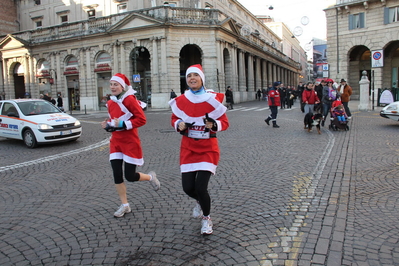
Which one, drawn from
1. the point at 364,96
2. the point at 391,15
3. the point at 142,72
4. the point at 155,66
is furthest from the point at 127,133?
the point at 391,15

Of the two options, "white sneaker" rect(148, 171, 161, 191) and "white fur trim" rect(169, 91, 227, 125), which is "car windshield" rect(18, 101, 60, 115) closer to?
"white sneaker" rect(148, 171, 161, 191)

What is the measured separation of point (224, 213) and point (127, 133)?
163 centimetres

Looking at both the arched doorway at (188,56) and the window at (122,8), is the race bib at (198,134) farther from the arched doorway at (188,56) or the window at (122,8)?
the window at (122,8)

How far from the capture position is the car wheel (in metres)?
11.2

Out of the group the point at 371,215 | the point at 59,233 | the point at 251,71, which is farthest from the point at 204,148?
the point at 251,71

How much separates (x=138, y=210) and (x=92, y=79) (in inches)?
1303

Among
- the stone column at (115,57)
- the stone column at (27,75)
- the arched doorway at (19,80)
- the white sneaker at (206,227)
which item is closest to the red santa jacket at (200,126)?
the white sneaker at (206,227)

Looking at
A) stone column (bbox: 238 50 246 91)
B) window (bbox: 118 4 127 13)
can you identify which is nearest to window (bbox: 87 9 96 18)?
window (bbox: 118 4 127 13)

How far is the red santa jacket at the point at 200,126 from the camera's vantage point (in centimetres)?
387

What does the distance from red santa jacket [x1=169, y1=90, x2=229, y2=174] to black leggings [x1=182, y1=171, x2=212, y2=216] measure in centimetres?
7

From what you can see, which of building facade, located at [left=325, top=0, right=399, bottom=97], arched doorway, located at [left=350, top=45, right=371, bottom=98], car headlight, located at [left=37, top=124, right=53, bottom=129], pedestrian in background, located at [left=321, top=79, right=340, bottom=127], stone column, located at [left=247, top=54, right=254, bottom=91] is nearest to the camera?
car headlight, located at [left=37, top=124, right=53, bottom=129]

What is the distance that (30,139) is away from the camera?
11359mm

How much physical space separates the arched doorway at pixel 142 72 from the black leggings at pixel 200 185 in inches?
1180

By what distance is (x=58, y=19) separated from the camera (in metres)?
42.4
